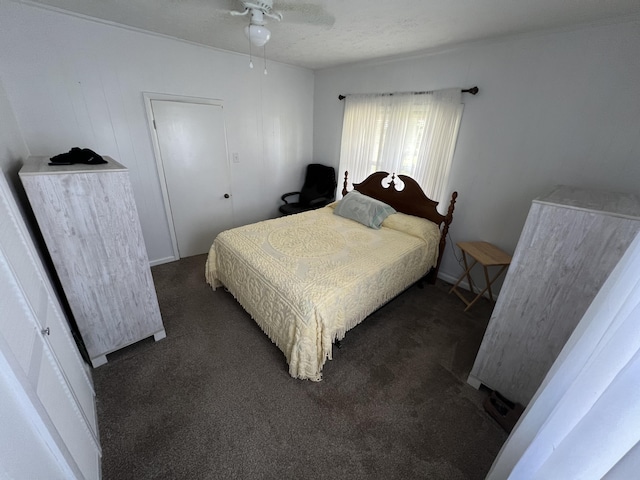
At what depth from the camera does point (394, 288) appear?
228 centimetres

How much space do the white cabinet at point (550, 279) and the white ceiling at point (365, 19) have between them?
4.20 feet

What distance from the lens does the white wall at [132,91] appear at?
2.08 meters

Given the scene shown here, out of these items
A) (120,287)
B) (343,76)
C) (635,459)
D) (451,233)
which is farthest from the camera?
(343,76)

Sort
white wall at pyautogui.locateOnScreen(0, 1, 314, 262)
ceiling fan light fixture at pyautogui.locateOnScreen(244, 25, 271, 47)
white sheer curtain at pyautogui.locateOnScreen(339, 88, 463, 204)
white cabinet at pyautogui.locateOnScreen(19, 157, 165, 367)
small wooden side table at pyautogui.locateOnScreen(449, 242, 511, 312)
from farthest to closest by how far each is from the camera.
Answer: white sheer curtain at pyautogui.locateOnScreen(339, 88, 463, 204), small wooden side table at pyautogui.locateOnScreen(449, 242, 511, 312), white wall at pyautogui.locateOnScreen(0, 1, 314, 262), ceiling fan light fixture at pyautogui.locateOnScreen(244, 25, 271, 47), white cabinet at pyautogui.locateOnScreen(19, 157, 165, 367)

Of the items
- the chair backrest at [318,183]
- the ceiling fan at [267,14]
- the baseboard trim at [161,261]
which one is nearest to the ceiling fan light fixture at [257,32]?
the ceiling fan at [267,14]

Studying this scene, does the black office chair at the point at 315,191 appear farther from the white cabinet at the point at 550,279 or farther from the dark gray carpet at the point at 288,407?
the white cabinet at the point at 550,279

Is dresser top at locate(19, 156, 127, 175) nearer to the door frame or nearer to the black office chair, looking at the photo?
the door frame

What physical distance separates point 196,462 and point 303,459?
0.57 metres

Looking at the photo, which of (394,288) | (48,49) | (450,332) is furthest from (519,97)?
(48,49)

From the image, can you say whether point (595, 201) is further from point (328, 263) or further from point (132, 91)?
point (132, 91)

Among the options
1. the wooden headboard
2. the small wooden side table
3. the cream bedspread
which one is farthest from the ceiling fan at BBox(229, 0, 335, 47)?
the small wooden side table

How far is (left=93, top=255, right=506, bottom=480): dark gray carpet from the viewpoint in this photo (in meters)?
1.32

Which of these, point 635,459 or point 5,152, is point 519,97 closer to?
point 635,459

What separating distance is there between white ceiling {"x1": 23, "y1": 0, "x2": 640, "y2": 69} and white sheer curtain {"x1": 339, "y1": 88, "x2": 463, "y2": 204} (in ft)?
1.67
